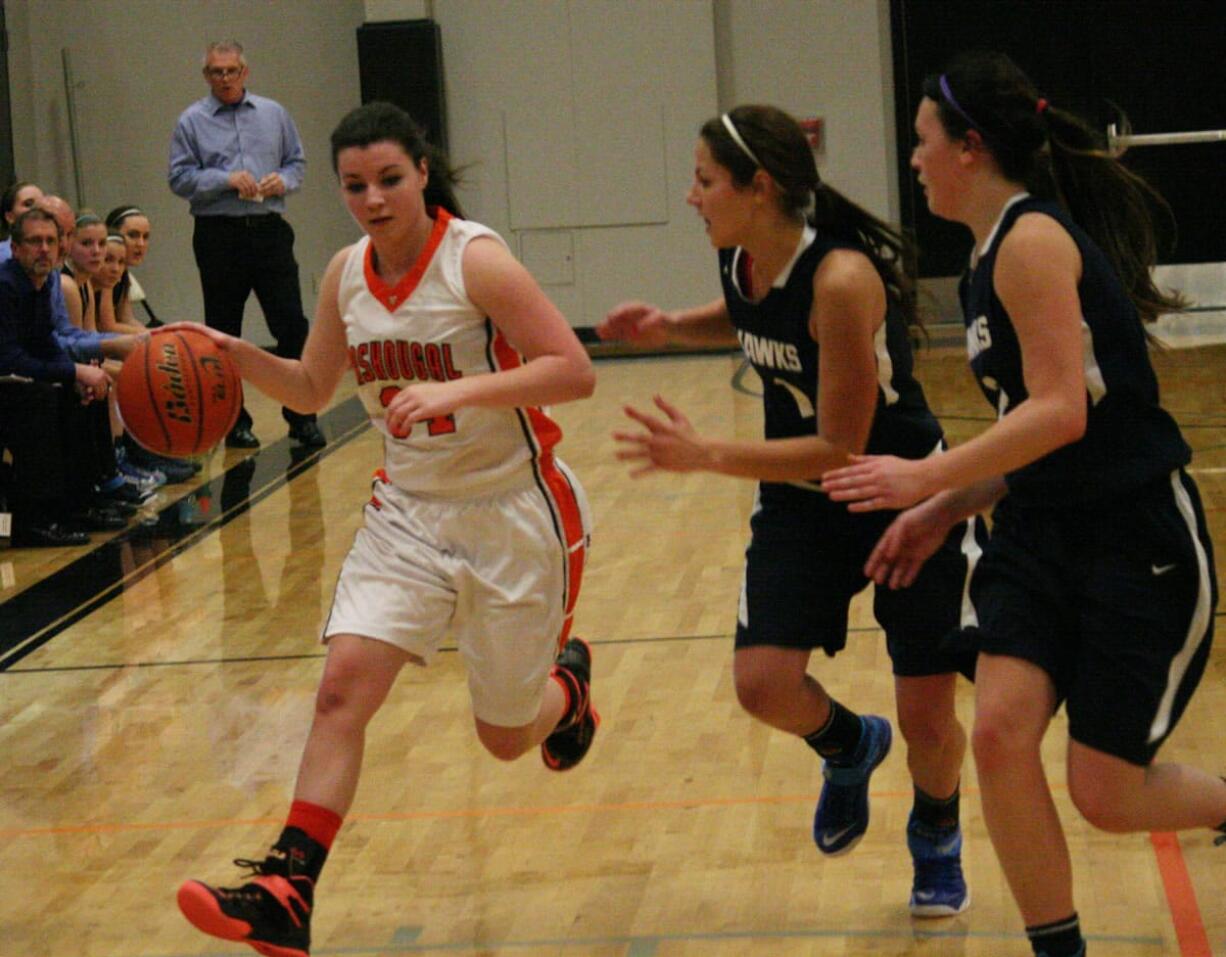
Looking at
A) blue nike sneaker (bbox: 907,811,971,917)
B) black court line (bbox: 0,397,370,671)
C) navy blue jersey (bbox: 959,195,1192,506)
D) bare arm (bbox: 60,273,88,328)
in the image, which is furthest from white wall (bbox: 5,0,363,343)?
navy blue jersey (bbox: 959,195,1192,506)

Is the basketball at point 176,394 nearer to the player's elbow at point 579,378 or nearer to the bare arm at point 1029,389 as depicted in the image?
the player's elbow at point 579,378

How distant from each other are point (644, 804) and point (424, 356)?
4.11 feet

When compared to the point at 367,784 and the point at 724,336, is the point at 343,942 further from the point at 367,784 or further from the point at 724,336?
the point at 724,336

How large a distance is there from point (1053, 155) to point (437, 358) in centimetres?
118

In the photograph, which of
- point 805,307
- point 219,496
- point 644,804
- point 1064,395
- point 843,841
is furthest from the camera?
point 219,496

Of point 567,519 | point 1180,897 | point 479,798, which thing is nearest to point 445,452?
point 567,519

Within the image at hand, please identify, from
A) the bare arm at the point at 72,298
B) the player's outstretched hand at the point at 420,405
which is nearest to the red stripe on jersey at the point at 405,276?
the player's outstretched hand at the point at 420,405

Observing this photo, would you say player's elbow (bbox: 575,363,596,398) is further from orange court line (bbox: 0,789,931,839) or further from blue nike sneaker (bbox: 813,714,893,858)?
orange court line (bbox: 0,789,931,839)

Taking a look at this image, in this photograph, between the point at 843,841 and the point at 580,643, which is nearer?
the point at 843,841

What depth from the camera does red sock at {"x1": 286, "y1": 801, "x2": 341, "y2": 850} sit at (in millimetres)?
3141

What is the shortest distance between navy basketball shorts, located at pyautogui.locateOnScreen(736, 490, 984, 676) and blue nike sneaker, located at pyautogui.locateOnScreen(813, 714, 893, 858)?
25 centimetres

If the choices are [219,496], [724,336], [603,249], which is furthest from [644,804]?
[603,249]

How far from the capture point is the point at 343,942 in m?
3.43

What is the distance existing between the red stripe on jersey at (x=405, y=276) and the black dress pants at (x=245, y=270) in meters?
6.08
